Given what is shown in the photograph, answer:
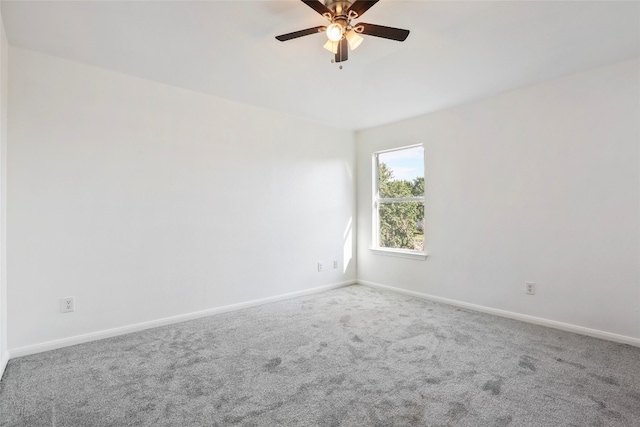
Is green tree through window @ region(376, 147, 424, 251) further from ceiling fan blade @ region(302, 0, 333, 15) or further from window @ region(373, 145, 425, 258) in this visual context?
ceiling fan blade @ region(302, 0, 333, 15)

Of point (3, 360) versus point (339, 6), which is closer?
point (339, 6)

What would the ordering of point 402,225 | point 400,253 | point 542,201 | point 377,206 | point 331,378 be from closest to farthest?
point 331,378, point 542,201, point 400,253, point 402,225, point 377,206

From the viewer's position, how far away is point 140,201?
122 inches

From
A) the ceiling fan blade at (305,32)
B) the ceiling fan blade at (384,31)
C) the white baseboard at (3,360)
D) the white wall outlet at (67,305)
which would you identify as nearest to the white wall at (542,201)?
the ceiling fan blade at (384,31)

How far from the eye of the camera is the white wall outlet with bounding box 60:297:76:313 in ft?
8.87

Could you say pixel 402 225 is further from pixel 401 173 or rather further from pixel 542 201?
pixel 542 201

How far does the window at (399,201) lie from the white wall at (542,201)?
6.9 inches

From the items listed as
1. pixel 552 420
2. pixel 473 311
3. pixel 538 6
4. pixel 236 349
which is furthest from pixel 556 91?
pixel 236 349

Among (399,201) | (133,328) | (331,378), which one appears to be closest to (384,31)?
(331,378)

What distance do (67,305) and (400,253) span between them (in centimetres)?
361

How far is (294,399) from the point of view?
1.95 meters

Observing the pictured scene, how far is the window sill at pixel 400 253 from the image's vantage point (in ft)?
13.8

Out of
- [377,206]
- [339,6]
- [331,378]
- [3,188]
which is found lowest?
[331,378]

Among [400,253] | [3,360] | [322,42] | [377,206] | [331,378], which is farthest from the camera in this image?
[377,206]
